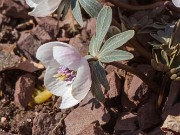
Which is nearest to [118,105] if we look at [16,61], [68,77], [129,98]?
[129,98]

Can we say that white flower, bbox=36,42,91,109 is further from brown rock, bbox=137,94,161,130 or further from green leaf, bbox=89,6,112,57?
brown rock, bbox=137,94,161,130

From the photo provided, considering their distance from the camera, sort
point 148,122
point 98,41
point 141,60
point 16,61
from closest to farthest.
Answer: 1. point 98,41
2. point 148,122
3. point 141,60
4. point 16,61

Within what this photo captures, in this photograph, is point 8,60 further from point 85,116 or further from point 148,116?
point 148,116

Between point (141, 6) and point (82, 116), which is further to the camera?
point (141, 6)

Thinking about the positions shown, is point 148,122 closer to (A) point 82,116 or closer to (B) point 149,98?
(B) point 149,98

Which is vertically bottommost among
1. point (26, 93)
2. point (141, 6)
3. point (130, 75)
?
point (26, 93)

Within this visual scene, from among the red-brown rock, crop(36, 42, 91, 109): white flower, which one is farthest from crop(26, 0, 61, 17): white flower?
the red-brown rock

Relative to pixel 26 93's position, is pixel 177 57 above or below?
above
